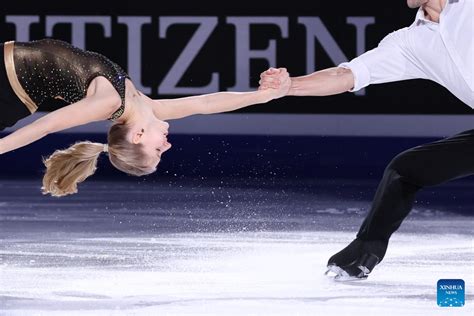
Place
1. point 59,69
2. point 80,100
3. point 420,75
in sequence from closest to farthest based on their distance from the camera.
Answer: point 80,100
point 59,69
point 420,75

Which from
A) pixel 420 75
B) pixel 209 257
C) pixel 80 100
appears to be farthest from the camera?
pixel 209 257

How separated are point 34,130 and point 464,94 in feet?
5.73

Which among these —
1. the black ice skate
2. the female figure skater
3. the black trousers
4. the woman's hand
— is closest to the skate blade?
A: the black ice skate

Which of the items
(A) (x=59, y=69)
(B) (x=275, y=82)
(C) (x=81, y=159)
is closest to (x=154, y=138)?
(C) (x=81, y=159)

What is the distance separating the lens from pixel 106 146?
429 cm

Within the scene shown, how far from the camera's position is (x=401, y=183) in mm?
4746

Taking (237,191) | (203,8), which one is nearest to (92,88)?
(237,191)

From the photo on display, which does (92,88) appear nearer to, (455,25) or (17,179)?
(455,25)

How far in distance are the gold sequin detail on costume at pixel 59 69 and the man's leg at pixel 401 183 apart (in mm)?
1159

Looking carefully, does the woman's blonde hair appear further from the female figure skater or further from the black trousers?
the black trousers

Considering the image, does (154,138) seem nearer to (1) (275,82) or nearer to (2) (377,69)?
(1) (275,82)

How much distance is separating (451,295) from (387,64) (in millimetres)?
1129

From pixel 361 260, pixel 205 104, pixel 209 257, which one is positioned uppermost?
pixel 205 104

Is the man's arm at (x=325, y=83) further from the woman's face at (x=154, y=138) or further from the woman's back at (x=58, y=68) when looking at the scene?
the woman's back at (x=58, y=68)
